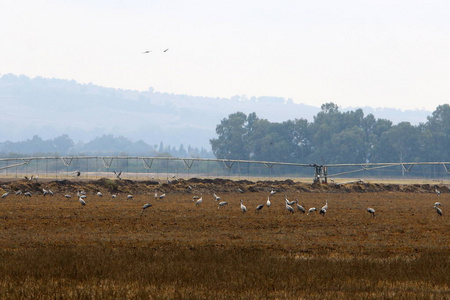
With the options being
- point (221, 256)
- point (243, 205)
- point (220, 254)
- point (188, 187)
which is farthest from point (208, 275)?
point (188, 187)

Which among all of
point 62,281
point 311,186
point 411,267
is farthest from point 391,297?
point 311,186

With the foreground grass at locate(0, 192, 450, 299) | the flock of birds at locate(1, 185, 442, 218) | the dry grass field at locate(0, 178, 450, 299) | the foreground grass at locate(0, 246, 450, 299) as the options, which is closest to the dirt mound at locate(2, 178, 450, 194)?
the flock of birds at locate(1, 185, 442, 218)

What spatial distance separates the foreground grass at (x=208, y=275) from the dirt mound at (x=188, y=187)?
54.0 meters

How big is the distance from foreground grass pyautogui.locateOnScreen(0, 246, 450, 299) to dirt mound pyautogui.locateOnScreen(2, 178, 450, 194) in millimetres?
53974

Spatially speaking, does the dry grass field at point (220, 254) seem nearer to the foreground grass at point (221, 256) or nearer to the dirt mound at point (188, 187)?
the foreground grass at point (221, 256)

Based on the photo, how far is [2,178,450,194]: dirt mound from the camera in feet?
270

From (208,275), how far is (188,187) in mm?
65736

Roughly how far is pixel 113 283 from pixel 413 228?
78.1 ft

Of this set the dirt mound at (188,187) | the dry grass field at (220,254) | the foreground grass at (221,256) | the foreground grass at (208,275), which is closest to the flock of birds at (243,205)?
the dry grass field at (220,254)

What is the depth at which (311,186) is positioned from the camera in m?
98.2

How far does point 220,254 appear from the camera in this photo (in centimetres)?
2845

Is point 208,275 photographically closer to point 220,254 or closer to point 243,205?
point 220,254

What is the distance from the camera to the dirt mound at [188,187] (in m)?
82.4

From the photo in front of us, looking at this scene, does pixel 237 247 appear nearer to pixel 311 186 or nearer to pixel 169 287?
pixel 169 287
